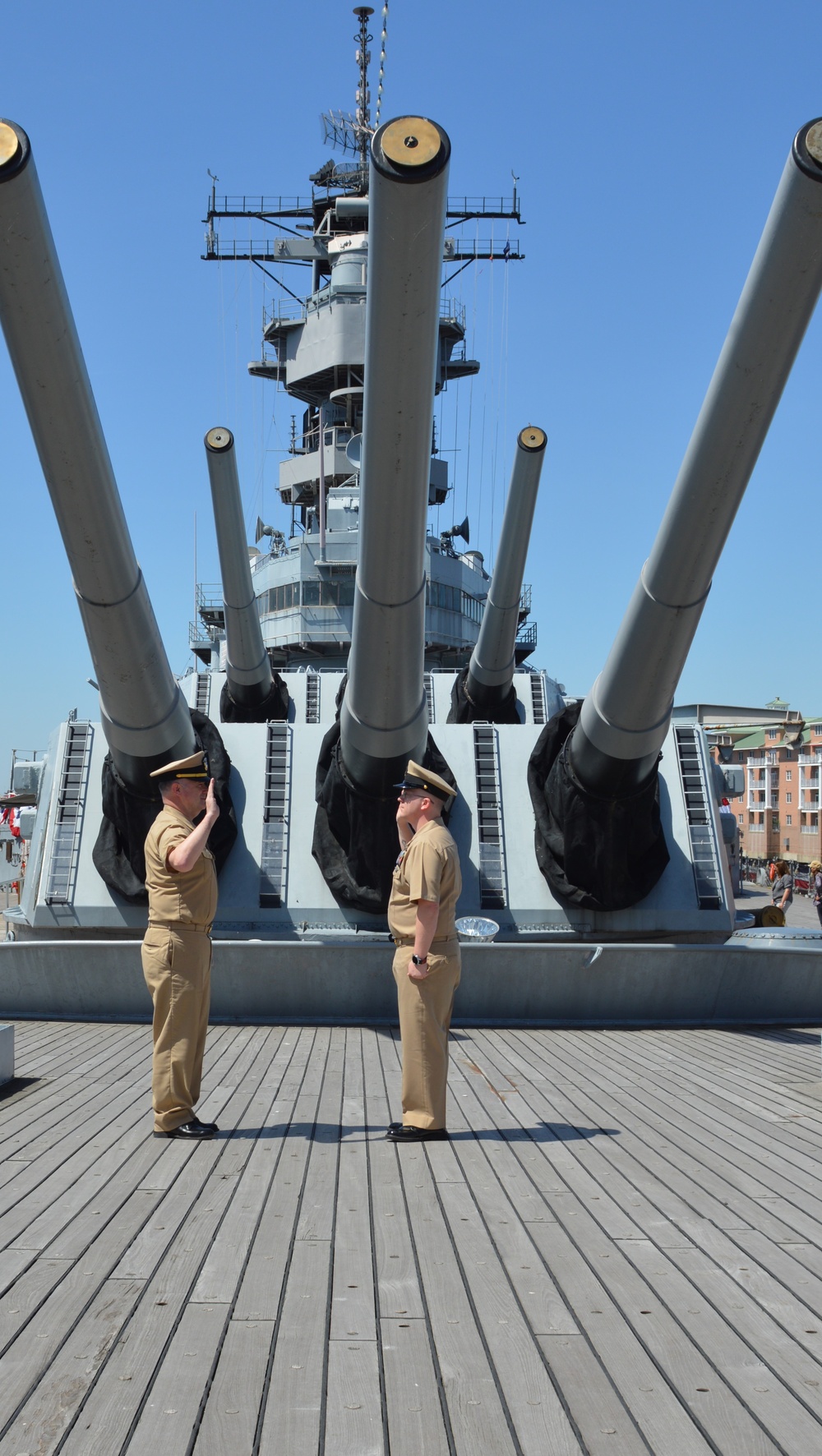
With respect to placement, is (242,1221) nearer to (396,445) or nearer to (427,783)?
(427,783)

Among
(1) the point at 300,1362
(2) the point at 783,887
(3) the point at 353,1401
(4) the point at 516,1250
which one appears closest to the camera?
(3) the point at 353,1401

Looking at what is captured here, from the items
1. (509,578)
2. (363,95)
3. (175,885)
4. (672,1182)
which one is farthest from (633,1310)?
(363,95)

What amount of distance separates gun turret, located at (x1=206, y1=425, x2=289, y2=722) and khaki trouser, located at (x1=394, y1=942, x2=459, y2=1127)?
5.40 meters

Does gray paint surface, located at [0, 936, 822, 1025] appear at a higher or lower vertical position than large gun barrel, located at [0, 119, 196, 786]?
lower

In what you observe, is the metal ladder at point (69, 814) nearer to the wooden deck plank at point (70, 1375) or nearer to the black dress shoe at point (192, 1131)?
the black dress shoe at point (192, 1131)

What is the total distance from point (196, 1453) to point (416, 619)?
11.9ft

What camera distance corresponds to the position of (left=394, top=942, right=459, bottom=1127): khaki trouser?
141 inches

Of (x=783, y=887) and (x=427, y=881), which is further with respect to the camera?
(x=783, y=887)

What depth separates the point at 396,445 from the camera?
428 cm

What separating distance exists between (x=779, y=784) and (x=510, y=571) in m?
41.9

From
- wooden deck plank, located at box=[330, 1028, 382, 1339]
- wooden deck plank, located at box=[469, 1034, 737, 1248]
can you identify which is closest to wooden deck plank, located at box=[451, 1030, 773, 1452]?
wooden deck plank, located at box=[469, 1034, 737, 1248]

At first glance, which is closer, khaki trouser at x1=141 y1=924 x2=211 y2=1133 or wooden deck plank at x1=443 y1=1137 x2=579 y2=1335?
wooden deck plank at x1=443 y1=1137 x2=579 y2=1335

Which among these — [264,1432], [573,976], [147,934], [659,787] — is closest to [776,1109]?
[573,976]

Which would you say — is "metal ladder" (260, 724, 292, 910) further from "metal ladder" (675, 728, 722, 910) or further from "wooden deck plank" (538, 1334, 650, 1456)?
"wooden deck plank" (538, 1334, 650, 1456)
